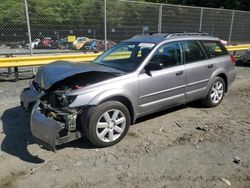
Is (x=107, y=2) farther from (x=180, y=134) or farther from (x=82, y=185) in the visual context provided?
(x=82, y=185)

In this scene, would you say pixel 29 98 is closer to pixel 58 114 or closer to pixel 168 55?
pixel 58 114

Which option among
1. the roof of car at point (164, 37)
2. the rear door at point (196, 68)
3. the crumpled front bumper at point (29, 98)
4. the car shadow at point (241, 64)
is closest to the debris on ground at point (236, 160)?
the rear door at point (196, 68)

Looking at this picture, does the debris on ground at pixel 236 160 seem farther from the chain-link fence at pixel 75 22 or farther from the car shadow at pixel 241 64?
the car shadow at pixel 241 64

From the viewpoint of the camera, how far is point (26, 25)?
948cm

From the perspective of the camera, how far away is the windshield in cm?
512

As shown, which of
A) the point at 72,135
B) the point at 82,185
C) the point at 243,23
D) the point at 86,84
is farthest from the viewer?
the point at 243,23

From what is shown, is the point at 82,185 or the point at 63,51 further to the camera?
the point at 63,51

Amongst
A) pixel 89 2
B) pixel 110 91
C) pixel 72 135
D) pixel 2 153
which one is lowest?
pixel 2 153

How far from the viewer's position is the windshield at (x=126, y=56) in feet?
16.8

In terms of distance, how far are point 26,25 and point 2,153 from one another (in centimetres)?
615

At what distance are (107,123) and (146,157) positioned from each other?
2.54 ft

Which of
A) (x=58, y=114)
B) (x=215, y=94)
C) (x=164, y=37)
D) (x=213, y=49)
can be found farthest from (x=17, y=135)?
(x=213, y=49)

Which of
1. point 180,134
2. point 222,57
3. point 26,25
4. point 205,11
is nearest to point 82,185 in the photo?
point 180,134

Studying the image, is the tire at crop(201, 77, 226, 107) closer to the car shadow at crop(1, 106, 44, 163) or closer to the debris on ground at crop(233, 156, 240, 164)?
the debris on ground at crop(233, 156, 240, 164)
